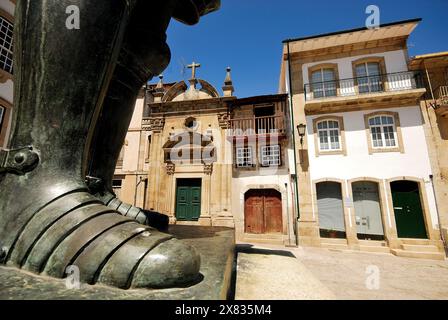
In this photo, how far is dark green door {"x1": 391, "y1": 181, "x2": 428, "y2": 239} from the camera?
1005 centimetres

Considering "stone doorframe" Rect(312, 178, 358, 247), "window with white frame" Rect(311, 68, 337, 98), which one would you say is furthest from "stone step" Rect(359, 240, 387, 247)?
"window with white frame" Rect(311, 68, 337, 98)

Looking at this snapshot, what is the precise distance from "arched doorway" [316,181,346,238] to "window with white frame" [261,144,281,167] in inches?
110

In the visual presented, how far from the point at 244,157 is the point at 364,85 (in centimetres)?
763

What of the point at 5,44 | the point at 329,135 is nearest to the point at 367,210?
the point at 329,135

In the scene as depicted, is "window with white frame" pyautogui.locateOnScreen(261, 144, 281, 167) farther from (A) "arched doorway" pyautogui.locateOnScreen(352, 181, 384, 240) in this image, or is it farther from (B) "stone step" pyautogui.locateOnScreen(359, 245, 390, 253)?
(B) "stone step" pyautogui.locateOnScreen(359, 245, 390, 253)

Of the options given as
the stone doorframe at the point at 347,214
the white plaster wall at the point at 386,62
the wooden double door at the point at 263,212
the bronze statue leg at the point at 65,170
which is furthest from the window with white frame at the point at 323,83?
the bronze statue leg at the point at 65,170

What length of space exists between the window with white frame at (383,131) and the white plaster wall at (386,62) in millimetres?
2735

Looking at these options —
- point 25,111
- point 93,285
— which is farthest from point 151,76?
point 93,285

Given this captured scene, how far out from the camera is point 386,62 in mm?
12016

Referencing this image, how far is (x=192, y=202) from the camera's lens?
1356cm

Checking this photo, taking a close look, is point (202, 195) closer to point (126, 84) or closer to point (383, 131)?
point (383, 131)

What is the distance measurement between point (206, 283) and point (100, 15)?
1010 mm

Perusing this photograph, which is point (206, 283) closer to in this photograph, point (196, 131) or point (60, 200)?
point (60, 200)

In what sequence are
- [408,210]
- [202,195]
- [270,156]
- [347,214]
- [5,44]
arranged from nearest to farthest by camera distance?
[5,44] → [408,210] → [347,214] → [202,195] → [270,156]
